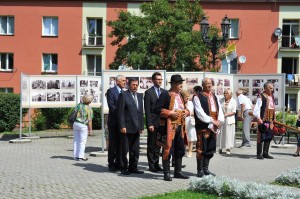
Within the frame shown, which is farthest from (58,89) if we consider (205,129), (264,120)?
(205,129)

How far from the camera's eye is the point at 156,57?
29812mm

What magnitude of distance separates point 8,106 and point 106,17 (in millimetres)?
17986

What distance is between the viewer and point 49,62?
41.9 metres

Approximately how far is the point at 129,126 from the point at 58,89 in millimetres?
9407

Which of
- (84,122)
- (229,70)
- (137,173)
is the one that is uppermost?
(229,70)

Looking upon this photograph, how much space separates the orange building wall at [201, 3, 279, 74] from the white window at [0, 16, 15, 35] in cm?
1503

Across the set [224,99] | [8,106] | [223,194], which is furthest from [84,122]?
[8,106]

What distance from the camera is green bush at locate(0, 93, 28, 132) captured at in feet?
81.1

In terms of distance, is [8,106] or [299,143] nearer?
[299,143]

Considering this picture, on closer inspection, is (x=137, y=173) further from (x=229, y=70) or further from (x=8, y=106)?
(x=229, y=70)

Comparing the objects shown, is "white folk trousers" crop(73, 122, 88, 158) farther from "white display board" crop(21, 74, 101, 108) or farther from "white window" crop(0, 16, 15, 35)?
"white window" crop(0, 16, 15, 35)

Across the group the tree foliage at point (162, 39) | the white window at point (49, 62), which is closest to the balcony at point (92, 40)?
the white window at point (49, 62)

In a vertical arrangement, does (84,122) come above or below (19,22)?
below

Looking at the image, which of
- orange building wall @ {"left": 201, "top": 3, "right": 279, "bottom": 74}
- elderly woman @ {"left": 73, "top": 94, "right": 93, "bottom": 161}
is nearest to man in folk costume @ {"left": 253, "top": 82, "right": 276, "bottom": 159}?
elderly woman @ {"left": 73, "top": 94, "right": 93, "bottom": 161}
